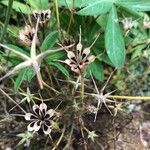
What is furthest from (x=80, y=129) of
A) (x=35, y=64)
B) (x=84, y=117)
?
(x=35, y=64)

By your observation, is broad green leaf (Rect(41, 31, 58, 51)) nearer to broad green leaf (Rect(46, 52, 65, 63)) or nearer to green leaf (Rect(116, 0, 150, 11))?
broad green leaf (Rect(46, 52, 65, 63))

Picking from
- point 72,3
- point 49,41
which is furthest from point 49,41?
point 72,3

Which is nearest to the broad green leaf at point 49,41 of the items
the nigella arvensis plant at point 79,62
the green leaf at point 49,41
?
the green leaf at point 49,41

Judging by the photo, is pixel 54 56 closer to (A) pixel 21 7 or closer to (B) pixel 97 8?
(B) pixel 97 8

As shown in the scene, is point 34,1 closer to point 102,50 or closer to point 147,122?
point 102,50

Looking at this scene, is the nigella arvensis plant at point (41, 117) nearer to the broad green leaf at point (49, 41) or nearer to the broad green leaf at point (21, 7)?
the broad green leaf at point (49, 41)

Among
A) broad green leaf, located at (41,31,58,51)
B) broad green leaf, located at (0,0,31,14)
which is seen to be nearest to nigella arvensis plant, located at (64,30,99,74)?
broad green leaf, located at (41,31,58,51)
